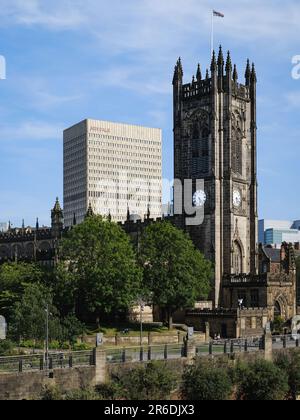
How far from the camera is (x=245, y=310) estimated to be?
10400cm

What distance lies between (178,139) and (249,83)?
14166mm

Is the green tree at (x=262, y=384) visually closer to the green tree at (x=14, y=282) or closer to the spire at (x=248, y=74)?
the green tree at (x=14, y=282)

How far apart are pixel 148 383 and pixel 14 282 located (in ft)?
167

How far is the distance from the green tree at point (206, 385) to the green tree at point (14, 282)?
44.2 m

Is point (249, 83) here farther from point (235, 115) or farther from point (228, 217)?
point (228, 217)

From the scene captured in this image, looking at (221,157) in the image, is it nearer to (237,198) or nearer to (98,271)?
(237,198)

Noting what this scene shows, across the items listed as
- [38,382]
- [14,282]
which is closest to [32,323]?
[14,282]

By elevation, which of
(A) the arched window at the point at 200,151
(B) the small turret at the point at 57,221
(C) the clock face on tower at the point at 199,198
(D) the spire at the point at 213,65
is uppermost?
(D) the spire at the point at 213,65

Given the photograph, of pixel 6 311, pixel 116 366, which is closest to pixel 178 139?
pixel 6 311

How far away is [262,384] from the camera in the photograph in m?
55.3

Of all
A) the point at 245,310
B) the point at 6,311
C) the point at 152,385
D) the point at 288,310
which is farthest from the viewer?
the point at 288,310

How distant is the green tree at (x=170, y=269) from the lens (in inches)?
3912

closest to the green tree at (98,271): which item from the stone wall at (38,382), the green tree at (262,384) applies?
the green tree at (262,384)

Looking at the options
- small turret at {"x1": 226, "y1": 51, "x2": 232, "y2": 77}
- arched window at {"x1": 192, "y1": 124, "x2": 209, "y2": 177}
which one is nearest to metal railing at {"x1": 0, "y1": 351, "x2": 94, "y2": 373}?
arched window at {"x1": 192, "y1": 124, "x2": 209, "y2": 177}
